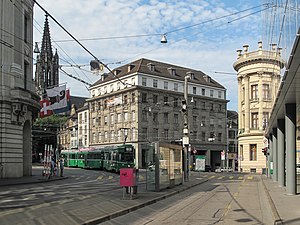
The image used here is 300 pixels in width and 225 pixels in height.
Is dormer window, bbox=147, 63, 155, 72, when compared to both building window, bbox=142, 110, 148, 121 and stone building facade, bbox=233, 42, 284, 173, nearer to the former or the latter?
building window, bbox=142, 110, 148, 121

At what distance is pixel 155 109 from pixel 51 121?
30.4 m

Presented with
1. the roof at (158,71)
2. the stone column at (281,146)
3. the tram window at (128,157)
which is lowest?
the tram window at (128,157)

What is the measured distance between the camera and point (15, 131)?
3684 cm

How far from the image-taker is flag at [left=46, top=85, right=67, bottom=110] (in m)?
33.1

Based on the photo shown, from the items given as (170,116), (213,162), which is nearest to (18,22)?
(170,116)

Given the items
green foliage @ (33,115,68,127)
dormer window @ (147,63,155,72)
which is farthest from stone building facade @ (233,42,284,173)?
green foliage @ (33,115,68,127)

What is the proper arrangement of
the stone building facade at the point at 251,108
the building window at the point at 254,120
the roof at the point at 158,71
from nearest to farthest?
the stone building facade at the point at 251,108, the building window at the point at 254,120, the roof at the point at 158,71

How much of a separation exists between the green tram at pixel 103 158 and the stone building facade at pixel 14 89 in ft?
36.6

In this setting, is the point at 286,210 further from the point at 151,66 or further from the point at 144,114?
the point at 151,66

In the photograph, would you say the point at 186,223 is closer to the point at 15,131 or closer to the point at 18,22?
the point at 15,131

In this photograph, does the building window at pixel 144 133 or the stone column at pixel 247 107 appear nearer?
the stone column at pixel 247 107

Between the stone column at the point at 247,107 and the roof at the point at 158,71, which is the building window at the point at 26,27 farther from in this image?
the roof at the point at 158,71

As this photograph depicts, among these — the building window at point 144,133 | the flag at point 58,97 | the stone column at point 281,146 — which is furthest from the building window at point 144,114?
the stone column at point 281,146

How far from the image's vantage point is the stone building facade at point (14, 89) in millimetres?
35406
